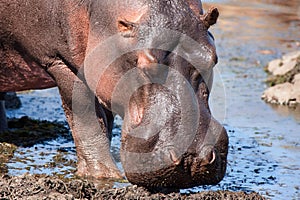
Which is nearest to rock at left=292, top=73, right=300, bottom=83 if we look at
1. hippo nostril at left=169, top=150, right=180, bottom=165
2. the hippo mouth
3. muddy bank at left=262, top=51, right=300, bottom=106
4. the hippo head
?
muddy bank at left=262, top=51, right=300, bottom=106

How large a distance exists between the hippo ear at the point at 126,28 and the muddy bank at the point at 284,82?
435cm

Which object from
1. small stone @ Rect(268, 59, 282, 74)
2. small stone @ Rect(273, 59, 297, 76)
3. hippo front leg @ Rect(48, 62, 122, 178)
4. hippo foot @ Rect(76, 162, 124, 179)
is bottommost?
small stone @ Rect(268, 59, 282, 74)

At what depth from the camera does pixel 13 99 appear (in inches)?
344

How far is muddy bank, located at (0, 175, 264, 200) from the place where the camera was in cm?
484

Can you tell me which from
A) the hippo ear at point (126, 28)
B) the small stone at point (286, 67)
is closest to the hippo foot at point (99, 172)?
the hippo ear at point (126, 28)

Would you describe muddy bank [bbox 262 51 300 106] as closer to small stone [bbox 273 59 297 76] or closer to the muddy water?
small stone [bbox 273 59 297 76]

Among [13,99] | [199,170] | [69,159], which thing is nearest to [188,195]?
[199,170]

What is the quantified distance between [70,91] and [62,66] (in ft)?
0.64

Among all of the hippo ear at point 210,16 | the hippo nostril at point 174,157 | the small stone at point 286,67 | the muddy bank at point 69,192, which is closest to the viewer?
the hippo nostril at point 174,157

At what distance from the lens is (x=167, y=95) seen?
4691 millimetres

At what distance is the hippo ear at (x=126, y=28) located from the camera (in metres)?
5.04

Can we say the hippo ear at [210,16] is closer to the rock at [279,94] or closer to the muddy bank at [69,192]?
the muddy bank at [69,192]

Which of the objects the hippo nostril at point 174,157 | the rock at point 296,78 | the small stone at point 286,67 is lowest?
the small stone at point 286,67

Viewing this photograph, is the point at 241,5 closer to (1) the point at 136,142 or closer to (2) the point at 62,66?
(2) the point at 62,66
